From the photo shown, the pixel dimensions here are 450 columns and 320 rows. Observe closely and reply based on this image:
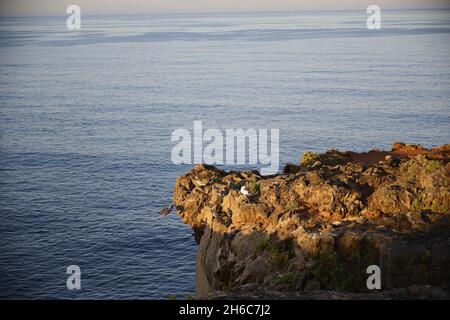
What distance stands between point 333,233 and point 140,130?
86.8m

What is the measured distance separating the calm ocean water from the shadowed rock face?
1876 cm

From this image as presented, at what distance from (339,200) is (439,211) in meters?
5.79

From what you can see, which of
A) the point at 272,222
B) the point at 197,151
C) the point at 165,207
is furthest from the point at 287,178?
the point at 197,151

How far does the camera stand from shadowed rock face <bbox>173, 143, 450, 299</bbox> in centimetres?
3172

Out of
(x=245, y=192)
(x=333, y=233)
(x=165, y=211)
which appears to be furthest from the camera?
(x=165, y=211)

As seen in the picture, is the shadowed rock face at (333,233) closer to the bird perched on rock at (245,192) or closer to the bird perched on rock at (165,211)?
the bird perched on rock at (245,192)

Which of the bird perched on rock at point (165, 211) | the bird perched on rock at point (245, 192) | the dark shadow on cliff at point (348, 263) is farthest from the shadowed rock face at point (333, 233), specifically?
the bird perched on rock at point (165, 211)

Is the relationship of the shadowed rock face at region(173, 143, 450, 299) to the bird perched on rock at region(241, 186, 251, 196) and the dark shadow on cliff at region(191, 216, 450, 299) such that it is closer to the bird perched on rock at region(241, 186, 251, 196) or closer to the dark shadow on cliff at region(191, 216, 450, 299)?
the dark shadow on cliff at region(191, 216, 450, 299)

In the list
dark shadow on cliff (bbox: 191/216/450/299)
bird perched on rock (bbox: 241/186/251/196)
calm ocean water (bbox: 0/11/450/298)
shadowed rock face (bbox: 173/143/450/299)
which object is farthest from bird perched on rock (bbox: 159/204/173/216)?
dark shadow on cliff (bbox: 191/216/450/299)

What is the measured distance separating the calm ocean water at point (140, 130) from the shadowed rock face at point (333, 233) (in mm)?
18756

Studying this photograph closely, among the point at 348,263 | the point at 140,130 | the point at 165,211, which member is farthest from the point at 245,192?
the point at 140,130

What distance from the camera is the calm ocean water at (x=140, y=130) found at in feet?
212

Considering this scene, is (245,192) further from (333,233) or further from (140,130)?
(140,130)

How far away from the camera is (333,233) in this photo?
34.5 m
